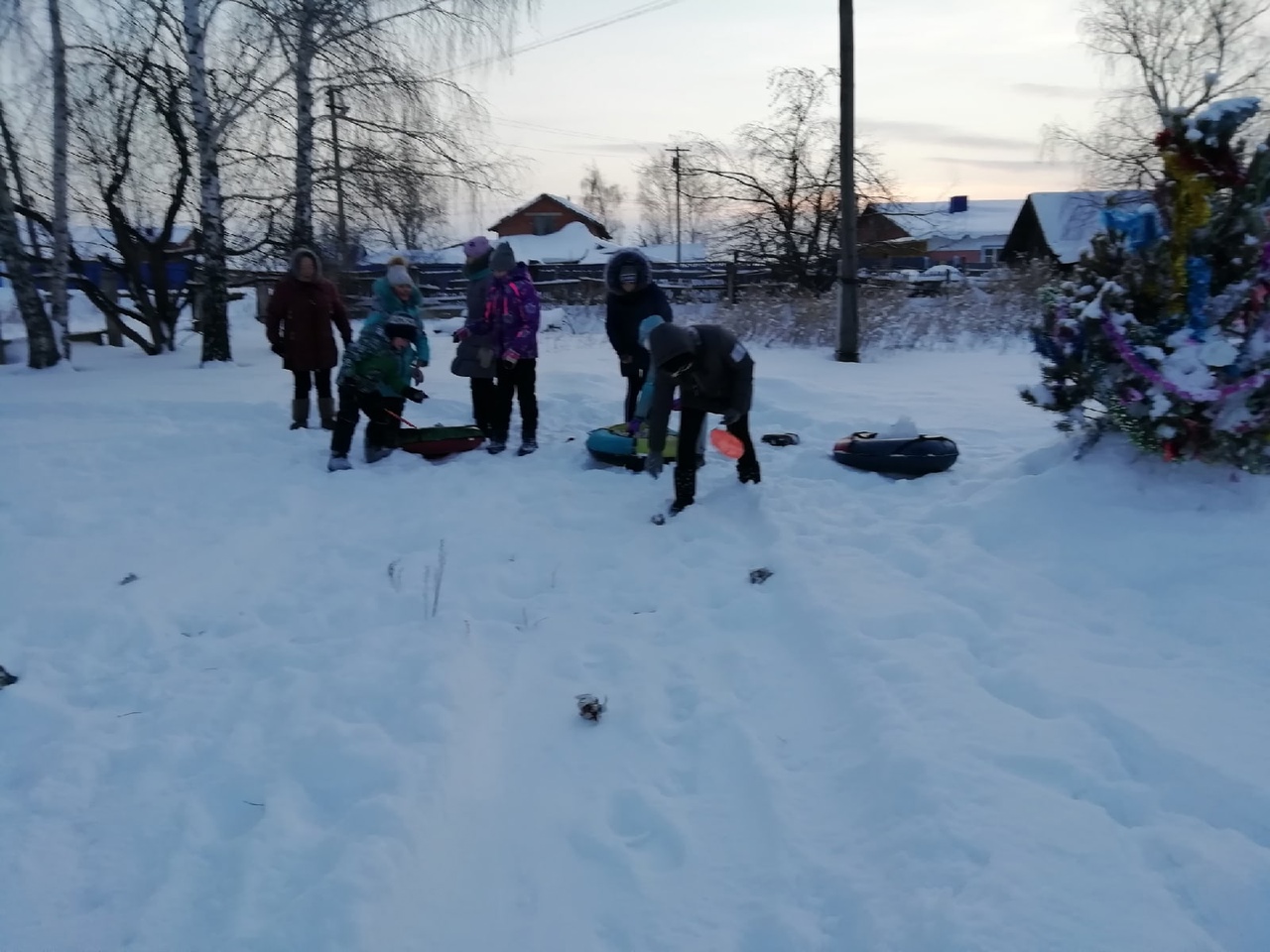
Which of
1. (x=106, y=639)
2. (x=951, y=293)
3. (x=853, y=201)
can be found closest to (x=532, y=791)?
(x=106, y=639)

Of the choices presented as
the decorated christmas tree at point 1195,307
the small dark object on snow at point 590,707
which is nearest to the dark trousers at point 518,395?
the small dark object on snow at point 590,707

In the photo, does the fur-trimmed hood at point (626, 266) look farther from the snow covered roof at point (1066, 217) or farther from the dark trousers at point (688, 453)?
the snow covered roof at point (1066, 217)

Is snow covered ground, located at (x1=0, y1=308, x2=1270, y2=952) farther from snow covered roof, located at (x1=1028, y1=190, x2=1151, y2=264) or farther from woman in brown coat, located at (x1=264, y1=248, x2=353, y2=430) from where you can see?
snow covered roof, located at (x1=1028, y1=190, x2=1151, y2=264)

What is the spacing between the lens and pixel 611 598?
15.3 ft

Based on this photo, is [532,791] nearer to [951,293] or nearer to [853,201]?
[853,201]

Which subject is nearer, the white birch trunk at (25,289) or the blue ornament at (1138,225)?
the blue ornament at (1138,225)

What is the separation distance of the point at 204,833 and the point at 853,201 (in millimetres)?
11543

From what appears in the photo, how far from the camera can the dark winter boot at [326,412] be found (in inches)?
317

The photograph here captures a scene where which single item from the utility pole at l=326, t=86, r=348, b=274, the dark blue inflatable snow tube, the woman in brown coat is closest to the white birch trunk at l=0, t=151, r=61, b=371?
the utility pole at l=326, t=86, r=348, b=274

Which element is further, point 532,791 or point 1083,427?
point 1083,427

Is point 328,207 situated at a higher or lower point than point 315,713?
higher

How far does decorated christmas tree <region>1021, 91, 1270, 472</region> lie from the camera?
4.39 m

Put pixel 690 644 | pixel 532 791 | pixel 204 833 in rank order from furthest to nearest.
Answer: pixel 690 644 < pixel 532 791 < pixel 204 833

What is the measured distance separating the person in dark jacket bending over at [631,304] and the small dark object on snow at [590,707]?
3908 mm
